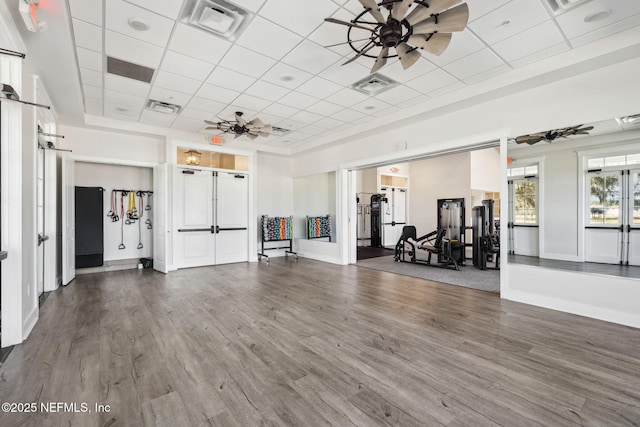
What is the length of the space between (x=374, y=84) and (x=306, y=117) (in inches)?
71.1

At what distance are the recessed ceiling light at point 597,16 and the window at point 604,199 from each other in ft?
6.11

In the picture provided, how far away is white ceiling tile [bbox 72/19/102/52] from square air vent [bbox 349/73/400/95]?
125 inches

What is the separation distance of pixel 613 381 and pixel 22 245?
206 inches

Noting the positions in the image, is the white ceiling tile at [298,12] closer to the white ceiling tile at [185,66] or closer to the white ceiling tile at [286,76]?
the white ceiling tile at [286,76]

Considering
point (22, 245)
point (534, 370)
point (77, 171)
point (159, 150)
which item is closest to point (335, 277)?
point (534, 370)

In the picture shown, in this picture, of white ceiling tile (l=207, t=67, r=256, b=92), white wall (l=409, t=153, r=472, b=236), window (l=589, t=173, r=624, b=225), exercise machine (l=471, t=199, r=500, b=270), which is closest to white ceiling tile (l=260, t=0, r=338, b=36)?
white ceiling tile (l=207, t=67, r=256, b=92)

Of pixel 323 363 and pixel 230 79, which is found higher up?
pixel 230 79

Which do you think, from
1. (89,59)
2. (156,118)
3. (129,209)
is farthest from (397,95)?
(129,209)

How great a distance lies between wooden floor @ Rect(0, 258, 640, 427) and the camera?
6.03 feet

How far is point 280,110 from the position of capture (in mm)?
5492

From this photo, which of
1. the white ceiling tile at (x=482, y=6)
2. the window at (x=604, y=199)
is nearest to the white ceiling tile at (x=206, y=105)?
the white ceiling tile at (x=482, y=6)

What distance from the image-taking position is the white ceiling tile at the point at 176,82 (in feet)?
13.7

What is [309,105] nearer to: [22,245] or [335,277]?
[335,277]

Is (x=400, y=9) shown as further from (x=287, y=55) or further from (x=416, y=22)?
(x=287, y=55)
